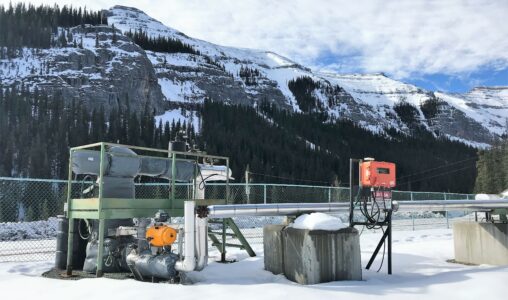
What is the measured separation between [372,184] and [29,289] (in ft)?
19.5

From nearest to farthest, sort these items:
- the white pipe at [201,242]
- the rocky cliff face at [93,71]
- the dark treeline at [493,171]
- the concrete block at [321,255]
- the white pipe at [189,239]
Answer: the white pipe at [189,239]
the white pipe at [201,242]
the concrete block at [321,255]
the dark treeline at [493,171]
the rocky cliff face at [93,71]

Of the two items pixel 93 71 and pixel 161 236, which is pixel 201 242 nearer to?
pixel 161 236

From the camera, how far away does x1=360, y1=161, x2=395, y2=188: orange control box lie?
27.9 ft

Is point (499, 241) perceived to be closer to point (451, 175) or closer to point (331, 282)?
point (331, 282)

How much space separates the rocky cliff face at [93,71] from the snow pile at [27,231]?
344 feet

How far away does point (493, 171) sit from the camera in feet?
234

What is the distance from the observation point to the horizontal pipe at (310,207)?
7785 mm

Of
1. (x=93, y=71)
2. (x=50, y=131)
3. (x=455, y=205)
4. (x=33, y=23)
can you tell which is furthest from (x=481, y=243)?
(x=33, y=23)

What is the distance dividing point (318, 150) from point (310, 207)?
11190cm

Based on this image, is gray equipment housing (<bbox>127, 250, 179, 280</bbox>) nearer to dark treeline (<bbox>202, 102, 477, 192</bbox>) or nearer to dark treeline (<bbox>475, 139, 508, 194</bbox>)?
dark treeline (<bbox>475, 139, 508, 194</bbox>)

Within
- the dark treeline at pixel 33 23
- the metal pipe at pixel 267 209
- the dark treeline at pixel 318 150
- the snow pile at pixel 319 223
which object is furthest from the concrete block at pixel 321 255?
the dark treeline at pixel 33 23

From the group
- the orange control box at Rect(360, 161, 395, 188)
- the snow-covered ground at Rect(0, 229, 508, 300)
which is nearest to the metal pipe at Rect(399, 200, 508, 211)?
the orange control box at Rect(360, 161, 395, 188)

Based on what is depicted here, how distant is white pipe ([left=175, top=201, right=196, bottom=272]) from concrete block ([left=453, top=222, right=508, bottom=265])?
688 centimetres

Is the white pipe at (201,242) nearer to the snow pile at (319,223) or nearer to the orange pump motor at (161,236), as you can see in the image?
the orange pump motor at (161,236)
